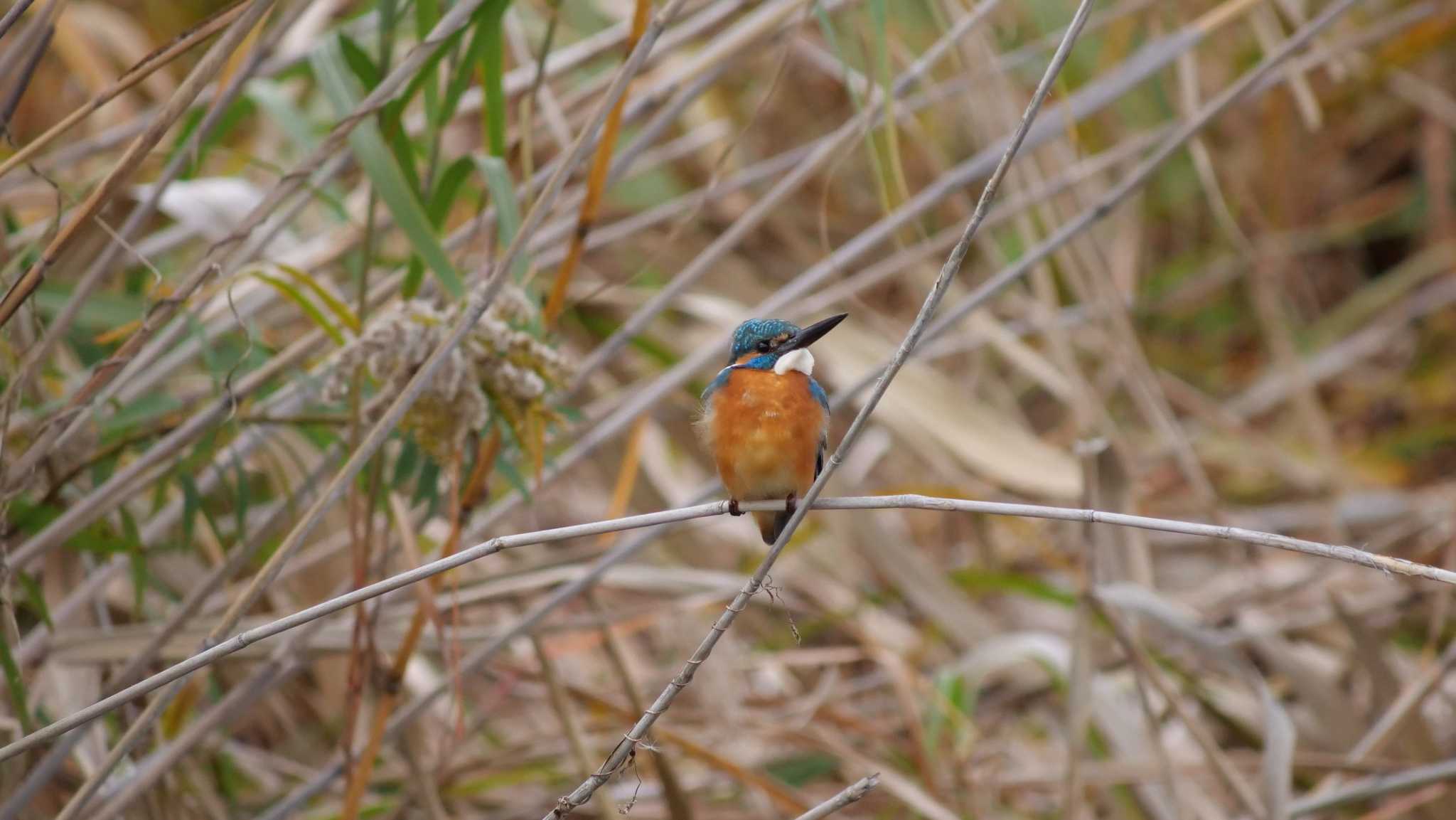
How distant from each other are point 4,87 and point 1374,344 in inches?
175

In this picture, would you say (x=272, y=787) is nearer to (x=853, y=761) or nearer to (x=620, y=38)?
(x=853, y=761)

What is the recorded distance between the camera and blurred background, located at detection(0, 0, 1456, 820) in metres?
1.93

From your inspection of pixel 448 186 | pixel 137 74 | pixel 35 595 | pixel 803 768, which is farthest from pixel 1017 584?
pixel 137 74

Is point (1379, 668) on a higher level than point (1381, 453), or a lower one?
lower

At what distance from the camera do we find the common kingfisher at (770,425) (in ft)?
6.11

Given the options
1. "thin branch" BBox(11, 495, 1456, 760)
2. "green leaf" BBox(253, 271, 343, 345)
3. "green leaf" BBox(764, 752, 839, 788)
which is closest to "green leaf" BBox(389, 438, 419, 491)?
"green leaf" BBox(253, 271, 343, 345)

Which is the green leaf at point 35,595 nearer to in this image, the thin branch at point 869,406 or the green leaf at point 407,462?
the green leaf at point 407,462

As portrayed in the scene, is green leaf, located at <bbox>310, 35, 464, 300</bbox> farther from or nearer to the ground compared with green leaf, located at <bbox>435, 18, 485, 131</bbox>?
nearer to the ground

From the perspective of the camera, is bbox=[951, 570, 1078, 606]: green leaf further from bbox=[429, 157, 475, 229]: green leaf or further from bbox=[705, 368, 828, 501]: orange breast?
bbox=[429, 157, 475, 229]: green leaf

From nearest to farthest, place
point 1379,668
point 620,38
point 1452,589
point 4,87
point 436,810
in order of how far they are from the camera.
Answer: point 4,87 → point 436,810 → point 620,38 → point 1379,668 → point 1452,589

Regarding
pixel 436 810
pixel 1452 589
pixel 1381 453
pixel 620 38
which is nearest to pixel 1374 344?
pixel 1381 453

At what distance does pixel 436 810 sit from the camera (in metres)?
2.21

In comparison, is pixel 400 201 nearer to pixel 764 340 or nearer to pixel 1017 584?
pixel 764 340

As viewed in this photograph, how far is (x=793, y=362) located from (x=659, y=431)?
1903 mm
